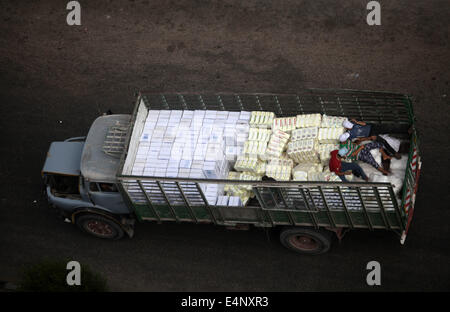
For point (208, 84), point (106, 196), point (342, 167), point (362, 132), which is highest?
point (208, 84)

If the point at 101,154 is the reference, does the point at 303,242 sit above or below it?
below

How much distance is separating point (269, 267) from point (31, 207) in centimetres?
637

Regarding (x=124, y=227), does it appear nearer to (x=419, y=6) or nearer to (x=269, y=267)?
(x=269, y=267)

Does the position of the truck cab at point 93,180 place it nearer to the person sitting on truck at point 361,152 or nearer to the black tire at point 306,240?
the black tire at point 306,240

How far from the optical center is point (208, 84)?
16500 millimetres

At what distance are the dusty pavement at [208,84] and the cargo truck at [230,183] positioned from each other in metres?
0.84

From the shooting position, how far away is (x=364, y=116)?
1257 centimetres

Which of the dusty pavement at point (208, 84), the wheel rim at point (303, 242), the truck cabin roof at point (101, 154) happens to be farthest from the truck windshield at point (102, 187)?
the wheel rim at point (303, 242)

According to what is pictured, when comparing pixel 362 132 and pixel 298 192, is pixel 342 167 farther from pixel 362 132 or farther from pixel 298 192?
pixel 298 192

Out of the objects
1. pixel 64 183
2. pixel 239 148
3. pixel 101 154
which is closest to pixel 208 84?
pixel 239 148

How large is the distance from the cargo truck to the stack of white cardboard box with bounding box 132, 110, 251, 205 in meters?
0.25

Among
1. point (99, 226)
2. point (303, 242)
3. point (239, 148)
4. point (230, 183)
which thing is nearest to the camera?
point (230, 183)

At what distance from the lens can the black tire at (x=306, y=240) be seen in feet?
38.4

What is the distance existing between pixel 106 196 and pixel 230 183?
2.87m
